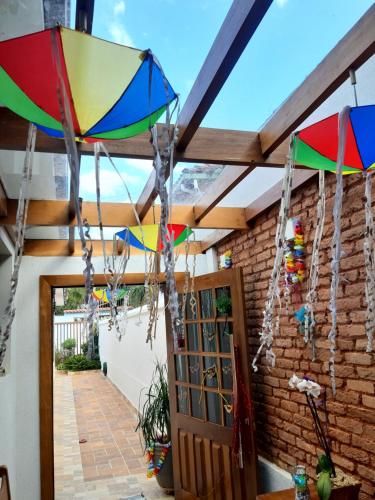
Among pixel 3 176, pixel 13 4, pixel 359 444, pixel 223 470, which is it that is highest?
pixel 13 4

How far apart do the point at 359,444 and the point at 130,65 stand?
2004 mm

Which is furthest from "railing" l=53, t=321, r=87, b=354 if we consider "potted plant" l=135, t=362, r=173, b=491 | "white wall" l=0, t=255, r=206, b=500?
"white wall" l=0, t=255, r=206, b=500

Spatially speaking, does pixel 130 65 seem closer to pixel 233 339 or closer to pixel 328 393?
pixel 328 393

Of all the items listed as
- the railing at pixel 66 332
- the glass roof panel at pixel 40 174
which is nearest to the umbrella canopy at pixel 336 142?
the glass roof panel at pixel 40 174

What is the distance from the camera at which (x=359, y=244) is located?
76.0 inches

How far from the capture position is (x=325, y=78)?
142cm

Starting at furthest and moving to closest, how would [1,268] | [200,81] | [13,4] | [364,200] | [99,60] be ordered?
[1,268]
[364,200]
[200,81]
[13,4]
[99,60]

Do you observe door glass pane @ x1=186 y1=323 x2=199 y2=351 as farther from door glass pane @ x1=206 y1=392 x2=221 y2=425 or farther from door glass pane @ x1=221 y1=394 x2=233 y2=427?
door glass pane @ x1=221 y1=394 x2=233 y2=427

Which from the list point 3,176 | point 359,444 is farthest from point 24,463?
point 359,444

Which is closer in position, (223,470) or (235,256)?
(223,470)

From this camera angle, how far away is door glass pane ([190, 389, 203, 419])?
10.8 ft

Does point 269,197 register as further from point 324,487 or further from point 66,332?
point 66,332

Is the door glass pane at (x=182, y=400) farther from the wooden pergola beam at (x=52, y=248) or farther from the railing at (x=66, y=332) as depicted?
the railing at (x=66, y=332)

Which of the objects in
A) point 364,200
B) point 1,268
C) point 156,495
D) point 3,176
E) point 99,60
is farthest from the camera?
point 156,495
